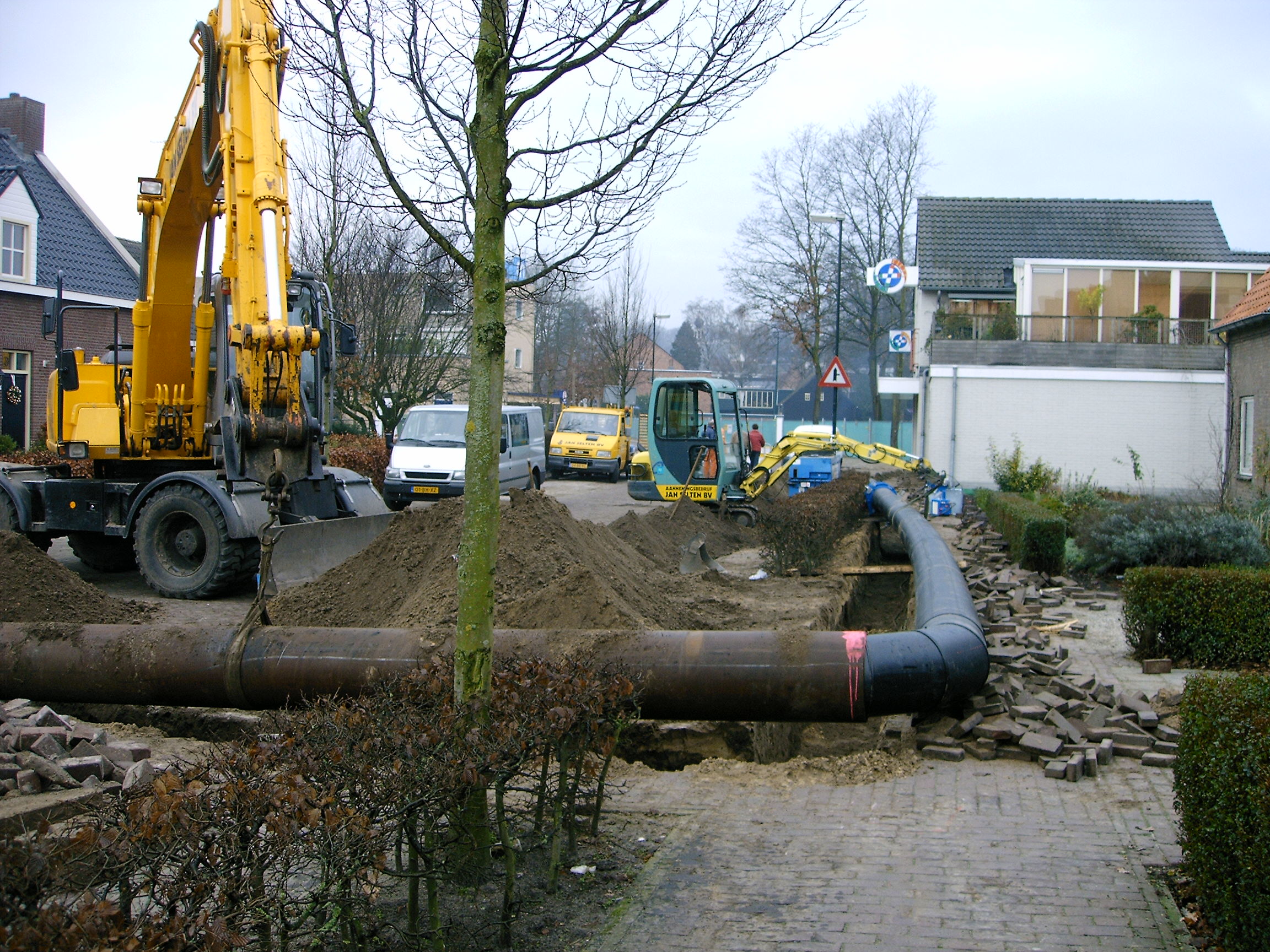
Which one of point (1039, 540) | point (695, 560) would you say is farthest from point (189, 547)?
point (1039, 540)

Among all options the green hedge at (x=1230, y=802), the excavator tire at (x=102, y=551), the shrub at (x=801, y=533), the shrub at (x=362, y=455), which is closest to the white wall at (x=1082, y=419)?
the shrub at (x=362, y=455)

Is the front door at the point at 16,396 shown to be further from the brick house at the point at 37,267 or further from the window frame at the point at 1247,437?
the window frame at the point at 1247,437

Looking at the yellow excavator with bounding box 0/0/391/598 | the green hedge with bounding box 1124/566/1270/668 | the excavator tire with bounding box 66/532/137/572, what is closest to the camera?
the green hedge with bounding box 1124/566/1270/668

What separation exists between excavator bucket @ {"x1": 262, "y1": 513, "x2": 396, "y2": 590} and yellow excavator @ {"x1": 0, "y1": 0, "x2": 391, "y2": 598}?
18 millimetres

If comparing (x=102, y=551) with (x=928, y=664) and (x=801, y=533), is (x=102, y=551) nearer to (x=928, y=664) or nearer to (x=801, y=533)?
(x=801, y=533)

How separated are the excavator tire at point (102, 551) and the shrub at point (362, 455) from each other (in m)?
7.62

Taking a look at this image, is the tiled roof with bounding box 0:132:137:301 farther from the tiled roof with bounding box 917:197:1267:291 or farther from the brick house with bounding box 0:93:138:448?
the tiled roof with bounding box 917:197:1267:291

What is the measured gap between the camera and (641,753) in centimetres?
686

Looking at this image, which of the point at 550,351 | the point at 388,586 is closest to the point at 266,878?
the point at 388,586

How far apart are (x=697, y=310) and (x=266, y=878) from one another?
10713 cm

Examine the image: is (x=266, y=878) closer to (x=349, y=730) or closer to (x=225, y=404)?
(x=349, y=730)

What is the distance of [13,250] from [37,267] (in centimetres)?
70

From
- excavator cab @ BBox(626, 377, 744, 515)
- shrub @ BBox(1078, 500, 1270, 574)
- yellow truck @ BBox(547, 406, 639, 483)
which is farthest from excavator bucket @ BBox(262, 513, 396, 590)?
yellow truck @ BBox(547, 406, 639, 483)

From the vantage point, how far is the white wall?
2967cm
